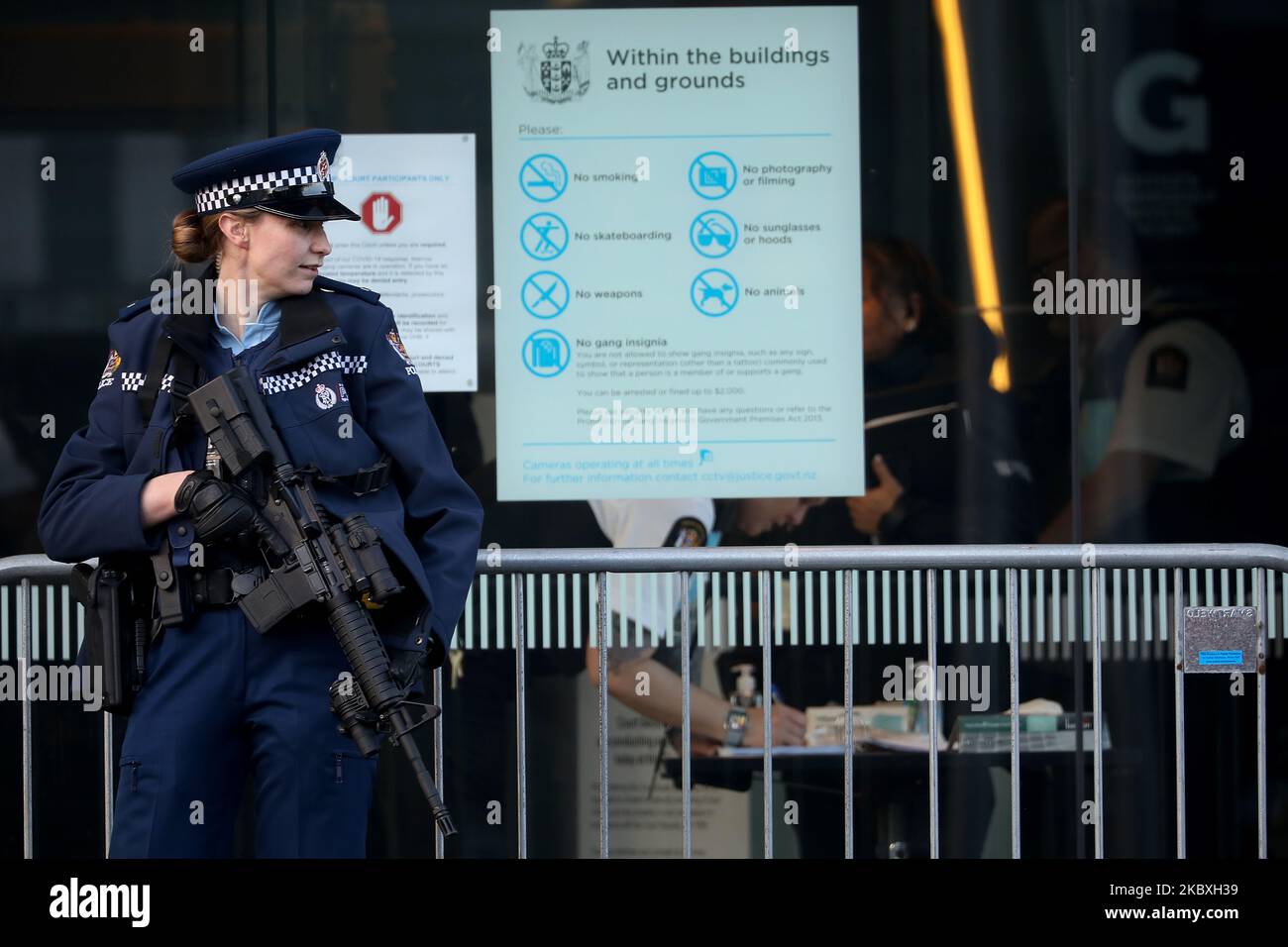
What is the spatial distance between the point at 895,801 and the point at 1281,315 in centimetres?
214

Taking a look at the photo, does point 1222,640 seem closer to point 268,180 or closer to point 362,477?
point 362,477

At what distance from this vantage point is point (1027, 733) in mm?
6328

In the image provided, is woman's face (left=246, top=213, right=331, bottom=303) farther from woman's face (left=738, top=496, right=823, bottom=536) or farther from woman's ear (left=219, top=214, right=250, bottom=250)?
woman's face (left=738, top=496, right=823, bottom=536)

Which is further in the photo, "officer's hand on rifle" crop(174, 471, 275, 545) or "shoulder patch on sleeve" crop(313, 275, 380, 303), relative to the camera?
"shoulder patch on sleeve" crop(313, 275, 380, 303)

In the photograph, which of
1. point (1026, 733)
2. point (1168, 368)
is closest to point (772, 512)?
point (1026, 733)

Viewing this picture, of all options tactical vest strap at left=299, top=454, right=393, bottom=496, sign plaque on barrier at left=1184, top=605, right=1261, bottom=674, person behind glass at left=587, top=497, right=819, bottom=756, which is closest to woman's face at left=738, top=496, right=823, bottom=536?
person behind glass at left=587, top=497, right=819, bottom=756

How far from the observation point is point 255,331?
431cm

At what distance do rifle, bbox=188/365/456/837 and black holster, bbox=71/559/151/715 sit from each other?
0.30 meters

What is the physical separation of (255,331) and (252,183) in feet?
1.12

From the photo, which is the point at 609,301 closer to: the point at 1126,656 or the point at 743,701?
the point at 743,701

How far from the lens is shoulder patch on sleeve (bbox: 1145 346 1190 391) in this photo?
249 inches

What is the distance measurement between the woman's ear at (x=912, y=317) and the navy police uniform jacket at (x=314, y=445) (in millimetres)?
2409

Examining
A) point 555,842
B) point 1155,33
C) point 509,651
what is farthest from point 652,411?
point 1155,33
